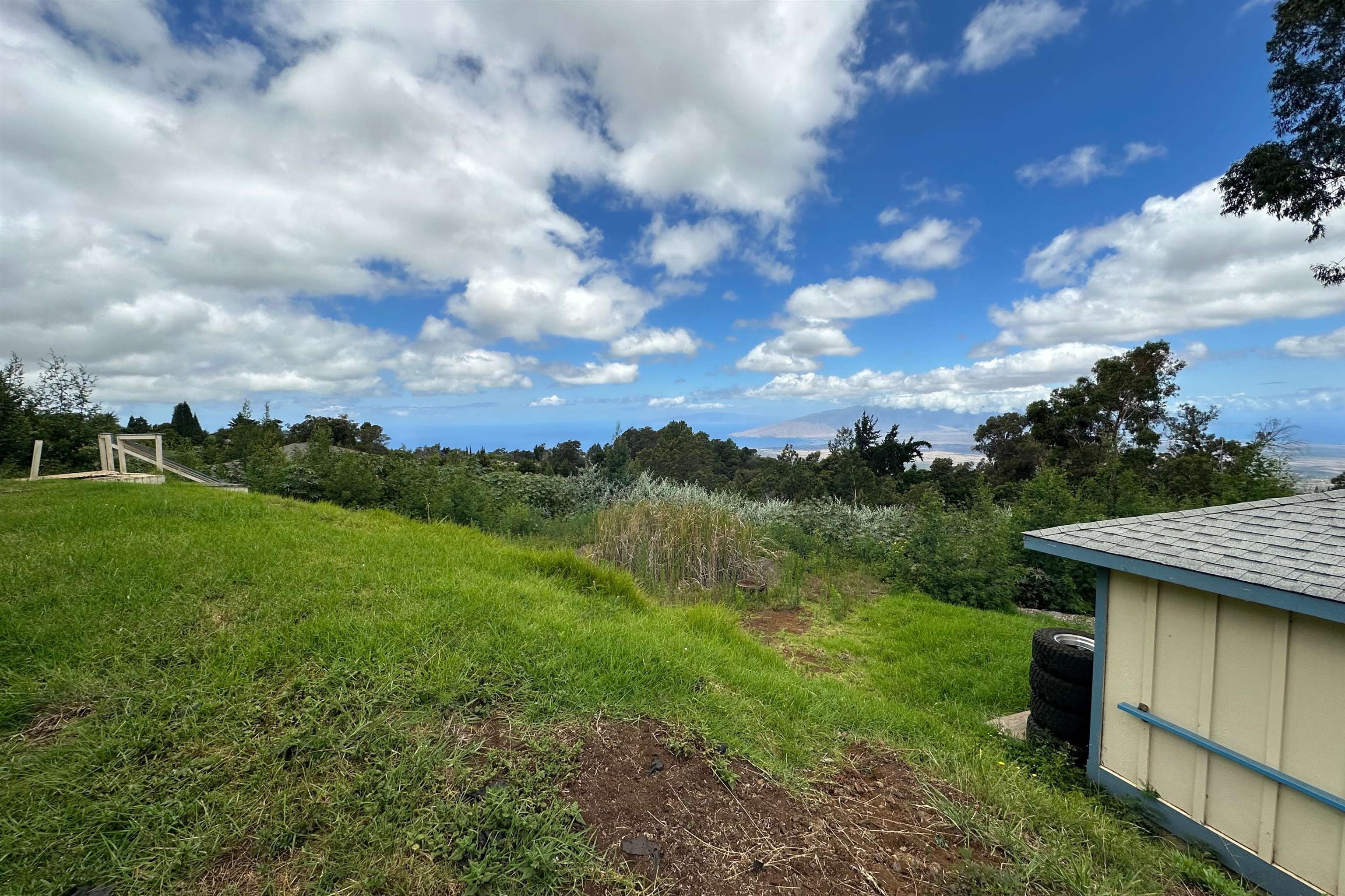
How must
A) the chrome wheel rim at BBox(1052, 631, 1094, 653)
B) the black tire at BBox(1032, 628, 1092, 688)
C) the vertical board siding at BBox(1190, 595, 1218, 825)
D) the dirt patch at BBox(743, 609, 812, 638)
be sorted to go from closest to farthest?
1. the vertical board siding at BBox(1190, 595, 1218, 825)
2. the black tire at BBox(1032, 628, 1092, 688)
3. the chrome wheel rim at BBox(1052, 631, 1094, 653)
4. the dirt patch at BBox(743, 609, 812, 638)

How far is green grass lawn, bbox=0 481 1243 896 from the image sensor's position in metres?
1.83

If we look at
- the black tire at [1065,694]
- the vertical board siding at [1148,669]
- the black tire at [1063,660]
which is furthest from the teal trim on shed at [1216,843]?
the black tire at [1063,660]

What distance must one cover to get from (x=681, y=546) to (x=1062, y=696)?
4.74 metres

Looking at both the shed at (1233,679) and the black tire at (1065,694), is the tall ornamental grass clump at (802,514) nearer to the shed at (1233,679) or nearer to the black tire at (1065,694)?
the black tire at (1065,694)

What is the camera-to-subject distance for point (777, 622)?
6207 mm

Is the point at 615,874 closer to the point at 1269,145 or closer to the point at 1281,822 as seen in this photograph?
the point at 1281,822

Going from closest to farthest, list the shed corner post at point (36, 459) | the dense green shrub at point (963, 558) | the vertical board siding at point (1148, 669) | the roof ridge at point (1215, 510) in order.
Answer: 1. the vertical board siding at point (1148, 669)
2. the roof ridge at point (1215, 510)
3. the dense green shrub at point (963, 558)
4. the shed corner post at point (36, 459)

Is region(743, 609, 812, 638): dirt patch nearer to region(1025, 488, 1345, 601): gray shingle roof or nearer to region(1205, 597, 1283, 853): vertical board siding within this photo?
region(1025, 488, 1345, 601): gray shingle roof

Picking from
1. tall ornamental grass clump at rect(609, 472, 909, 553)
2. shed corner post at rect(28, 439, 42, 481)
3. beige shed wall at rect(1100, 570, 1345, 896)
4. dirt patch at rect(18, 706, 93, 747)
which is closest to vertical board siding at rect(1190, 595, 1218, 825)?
beige shed wall at rect(1100, 570, 1345, 896)

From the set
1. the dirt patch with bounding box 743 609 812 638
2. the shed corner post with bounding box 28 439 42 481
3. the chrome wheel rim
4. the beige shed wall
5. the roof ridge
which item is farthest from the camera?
the shed corner post with bounding box 28 439 42 481

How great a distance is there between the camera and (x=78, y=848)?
1735 mm

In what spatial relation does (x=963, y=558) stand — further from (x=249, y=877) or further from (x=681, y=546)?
(x=249, y=877)

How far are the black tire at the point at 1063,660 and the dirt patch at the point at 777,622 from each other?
2.56 meters

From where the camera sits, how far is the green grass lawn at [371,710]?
1.83 metres
